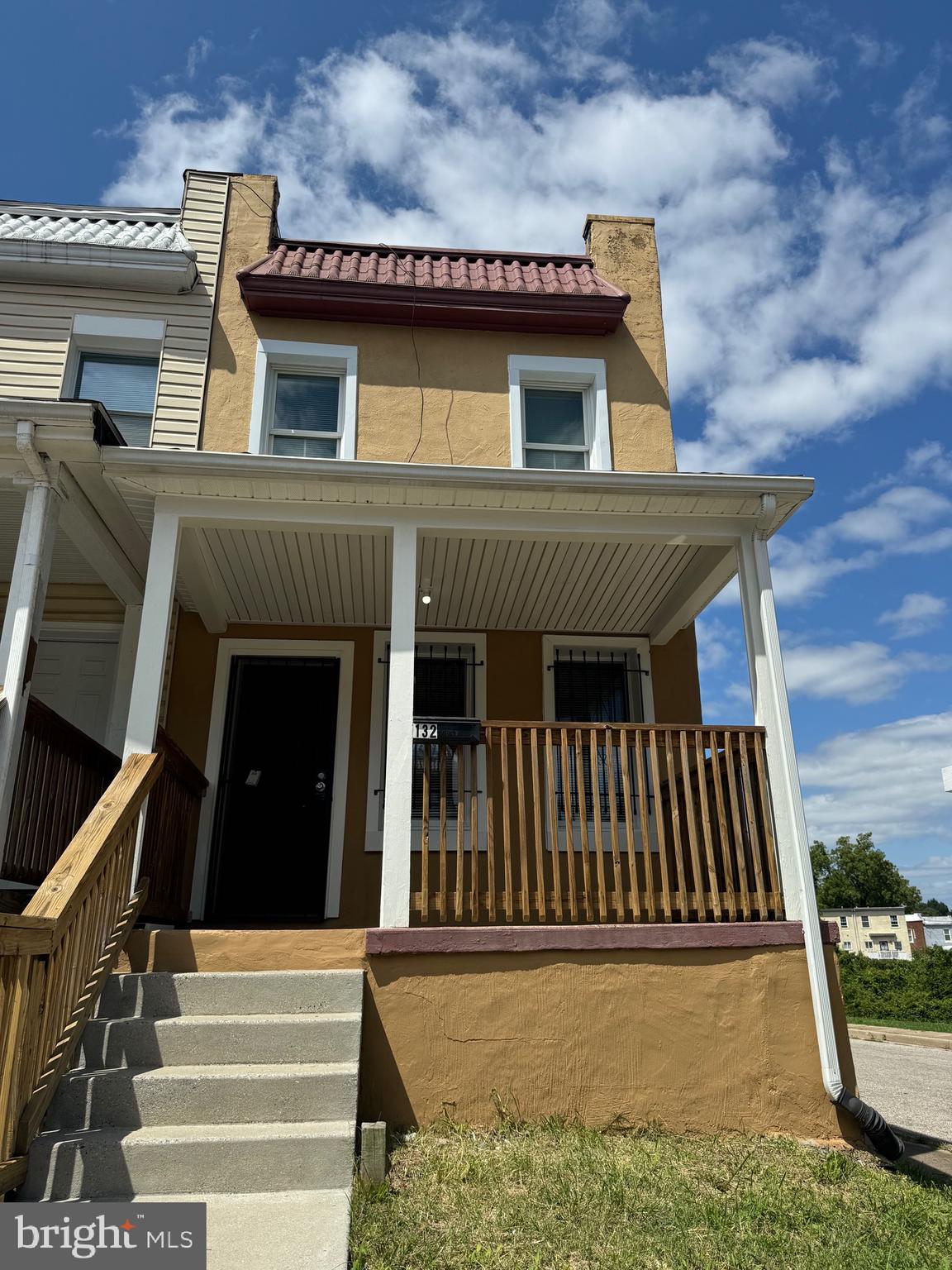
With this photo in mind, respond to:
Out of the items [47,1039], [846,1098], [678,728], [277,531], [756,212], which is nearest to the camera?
[47,1039]

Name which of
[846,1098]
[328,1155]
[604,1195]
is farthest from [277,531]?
[846,1098]

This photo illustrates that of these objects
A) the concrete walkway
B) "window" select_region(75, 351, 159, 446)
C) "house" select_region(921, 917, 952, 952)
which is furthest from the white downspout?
"house" select_region(921, 917, 952, 952)

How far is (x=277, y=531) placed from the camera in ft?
18.9

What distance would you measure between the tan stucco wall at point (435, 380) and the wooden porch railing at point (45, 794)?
2.76 meters

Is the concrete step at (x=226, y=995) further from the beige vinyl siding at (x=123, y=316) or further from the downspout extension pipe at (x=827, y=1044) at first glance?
the beige vinyl siding at (x=123, y=316)

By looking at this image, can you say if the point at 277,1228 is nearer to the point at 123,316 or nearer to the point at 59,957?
the point at 59,957

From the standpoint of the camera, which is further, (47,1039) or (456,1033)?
(456,1033)

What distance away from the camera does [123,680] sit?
689 cm

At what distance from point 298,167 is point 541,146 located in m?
2.63

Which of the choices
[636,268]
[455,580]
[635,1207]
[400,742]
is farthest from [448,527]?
[636,268]

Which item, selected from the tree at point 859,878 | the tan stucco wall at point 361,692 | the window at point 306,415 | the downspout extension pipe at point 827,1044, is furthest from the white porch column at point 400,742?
the tree at point 859,878

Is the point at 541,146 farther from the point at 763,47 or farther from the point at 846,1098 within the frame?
the point at 846,1098

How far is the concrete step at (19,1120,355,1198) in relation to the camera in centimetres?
307

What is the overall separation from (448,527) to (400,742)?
1451mm
